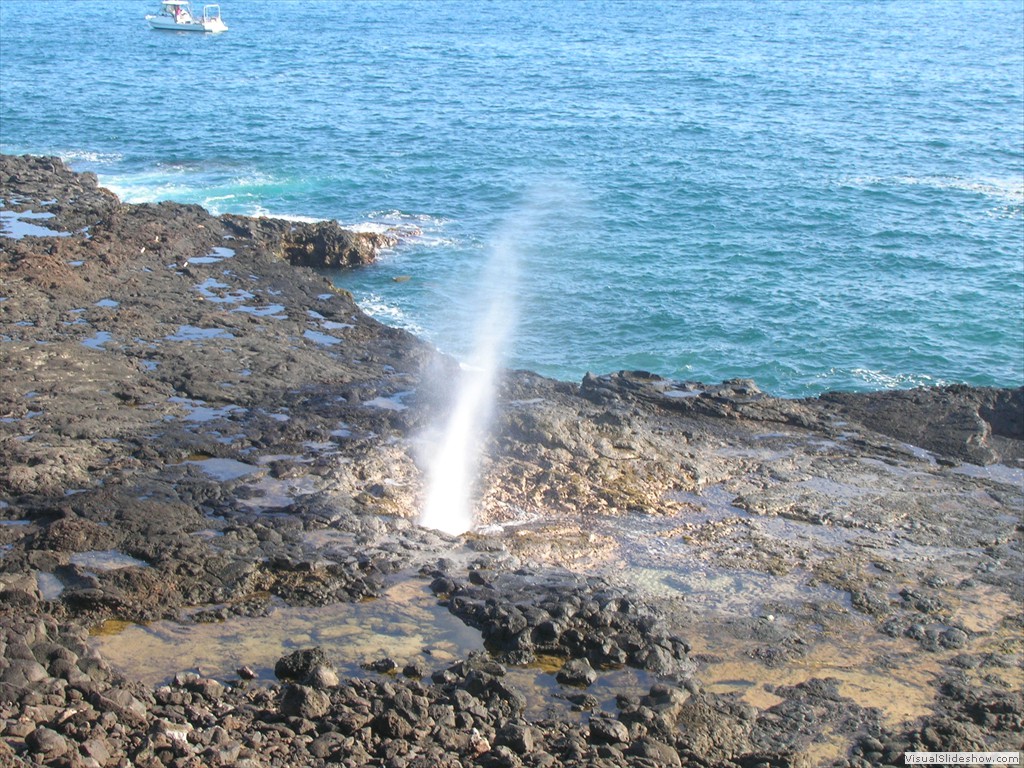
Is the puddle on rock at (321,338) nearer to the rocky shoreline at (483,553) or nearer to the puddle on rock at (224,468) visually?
the rocky shoreline at (483,553)

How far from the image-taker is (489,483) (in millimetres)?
20703

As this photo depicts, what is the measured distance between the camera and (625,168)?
5081 centimetres

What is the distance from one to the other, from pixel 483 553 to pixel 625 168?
35.6 m

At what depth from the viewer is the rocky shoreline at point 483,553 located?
13.6 m

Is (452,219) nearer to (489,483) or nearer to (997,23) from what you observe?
(489,483)

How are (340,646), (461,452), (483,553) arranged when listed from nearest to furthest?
(340,646) < (483,553) < (461,452)

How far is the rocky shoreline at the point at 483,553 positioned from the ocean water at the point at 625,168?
7264mm

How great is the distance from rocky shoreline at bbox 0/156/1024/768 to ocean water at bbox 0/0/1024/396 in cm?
726

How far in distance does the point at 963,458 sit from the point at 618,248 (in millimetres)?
18749

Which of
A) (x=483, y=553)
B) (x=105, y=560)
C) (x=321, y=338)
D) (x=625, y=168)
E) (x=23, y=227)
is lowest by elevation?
(x=483, y=553)

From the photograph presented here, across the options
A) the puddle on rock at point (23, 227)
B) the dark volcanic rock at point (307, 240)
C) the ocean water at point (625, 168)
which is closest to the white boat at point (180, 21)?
the ocean water at point (625, 168)

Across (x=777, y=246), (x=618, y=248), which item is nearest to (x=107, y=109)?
(x=618, y=248)

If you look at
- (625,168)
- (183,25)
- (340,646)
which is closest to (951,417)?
(340,646)

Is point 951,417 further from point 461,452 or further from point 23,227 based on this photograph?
point 23,227
